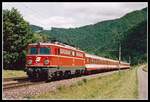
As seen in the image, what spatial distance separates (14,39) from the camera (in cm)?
5303

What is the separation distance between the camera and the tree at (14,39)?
52.9 metres

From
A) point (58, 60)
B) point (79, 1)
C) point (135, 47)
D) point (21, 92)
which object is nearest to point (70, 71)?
point (58, 60)

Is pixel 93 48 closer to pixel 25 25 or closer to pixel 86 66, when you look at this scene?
pixel 25 25

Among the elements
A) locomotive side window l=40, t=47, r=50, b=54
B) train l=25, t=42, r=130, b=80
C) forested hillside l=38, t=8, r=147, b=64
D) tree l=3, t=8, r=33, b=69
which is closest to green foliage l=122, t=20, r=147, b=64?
forested hillside l=38, t=8, r=147, b=64

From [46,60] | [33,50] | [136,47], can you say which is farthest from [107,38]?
[46,60]

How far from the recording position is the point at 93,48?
11019 centimetres

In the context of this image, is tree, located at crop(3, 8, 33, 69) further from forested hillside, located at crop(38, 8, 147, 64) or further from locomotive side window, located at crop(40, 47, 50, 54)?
locomotive side window, located at crop(40, 47, 50, 54)

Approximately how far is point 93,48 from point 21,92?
3535 inches

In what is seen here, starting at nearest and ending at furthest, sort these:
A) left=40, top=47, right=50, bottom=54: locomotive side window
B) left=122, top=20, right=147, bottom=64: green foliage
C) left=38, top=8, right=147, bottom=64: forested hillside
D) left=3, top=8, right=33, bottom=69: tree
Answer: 1. left=40, top=47, right=50, bottom=54: locomotive side window
2. left=3, top=8, right=33, bottom=69: tree
3. left=38, top=8, right=147, bottom=64: forested hillside
4. left=122, top=20, right=147, bottom=64: green foliage

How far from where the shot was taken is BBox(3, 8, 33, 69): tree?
173 ft

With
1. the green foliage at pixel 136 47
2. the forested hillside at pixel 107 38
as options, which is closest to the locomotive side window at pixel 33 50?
the forested hillside at pixel 107 38

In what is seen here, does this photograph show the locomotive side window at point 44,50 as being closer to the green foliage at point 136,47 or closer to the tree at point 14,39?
the tree at point 14,39

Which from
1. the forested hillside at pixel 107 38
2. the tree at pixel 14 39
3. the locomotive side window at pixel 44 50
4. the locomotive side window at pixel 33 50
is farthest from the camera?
the forested hillside at pixel 107 38

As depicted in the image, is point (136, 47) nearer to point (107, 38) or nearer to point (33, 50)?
point (107, 38)
